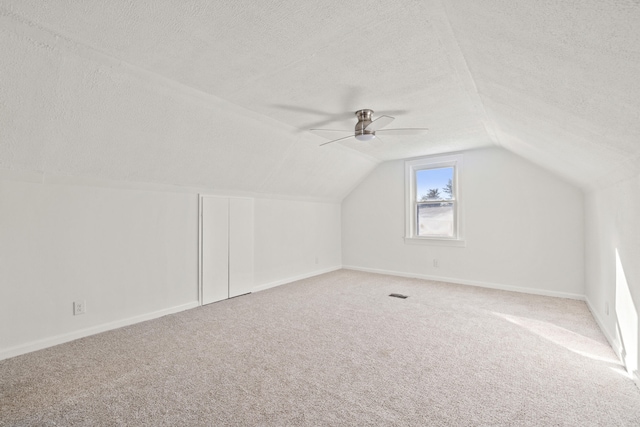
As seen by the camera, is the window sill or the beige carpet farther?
the window sill

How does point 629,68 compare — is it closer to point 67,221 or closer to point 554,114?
point 554,114

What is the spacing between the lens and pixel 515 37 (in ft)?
4.40

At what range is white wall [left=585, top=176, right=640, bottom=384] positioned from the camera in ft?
6.71

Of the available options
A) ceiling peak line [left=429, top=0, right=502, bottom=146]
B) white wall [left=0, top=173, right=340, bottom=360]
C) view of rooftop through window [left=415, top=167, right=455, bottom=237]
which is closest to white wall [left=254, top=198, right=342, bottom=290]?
white wall [left=0, top=173, right=340, bottom=360]

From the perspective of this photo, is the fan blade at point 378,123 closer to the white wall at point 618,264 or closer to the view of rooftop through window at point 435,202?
the white wall at point 618,264

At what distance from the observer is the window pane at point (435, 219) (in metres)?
5.16

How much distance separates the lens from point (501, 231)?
14.9 feet

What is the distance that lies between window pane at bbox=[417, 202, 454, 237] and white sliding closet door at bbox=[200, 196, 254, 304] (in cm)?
317

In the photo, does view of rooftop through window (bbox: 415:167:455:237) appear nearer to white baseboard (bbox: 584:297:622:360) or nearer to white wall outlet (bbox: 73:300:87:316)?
white baseboard (bbox: 584:297:622:360)

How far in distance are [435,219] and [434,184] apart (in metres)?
0.65

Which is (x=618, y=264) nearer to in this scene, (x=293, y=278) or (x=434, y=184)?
(x=434, y=184)

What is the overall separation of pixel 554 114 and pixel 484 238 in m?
3.17

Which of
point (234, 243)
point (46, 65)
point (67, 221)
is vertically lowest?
point (234, 243)

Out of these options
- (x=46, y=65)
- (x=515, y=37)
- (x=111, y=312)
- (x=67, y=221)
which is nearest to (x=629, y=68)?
(x=515, y=37)
